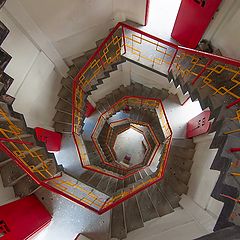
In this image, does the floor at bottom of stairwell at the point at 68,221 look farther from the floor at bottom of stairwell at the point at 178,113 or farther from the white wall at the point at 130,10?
the white wall at the point at 130,10

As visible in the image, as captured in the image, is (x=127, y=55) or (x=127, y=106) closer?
(x=127, y=55)

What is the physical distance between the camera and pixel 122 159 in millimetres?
10922

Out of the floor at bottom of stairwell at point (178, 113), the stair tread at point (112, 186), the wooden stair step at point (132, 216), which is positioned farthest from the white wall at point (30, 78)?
Result: the floor at bottom of stairwell at point (178, 113)

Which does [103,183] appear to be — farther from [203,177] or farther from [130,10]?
[130,10]

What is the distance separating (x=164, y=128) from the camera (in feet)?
22.6

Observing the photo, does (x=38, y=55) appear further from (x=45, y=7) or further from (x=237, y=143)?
(x=237, y=143)

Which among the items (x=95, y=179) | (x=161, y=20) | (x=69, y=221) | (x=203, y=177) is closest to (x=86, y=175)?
(x=95, y=179)

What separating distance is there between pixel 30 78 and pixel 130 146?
7939 millimetres

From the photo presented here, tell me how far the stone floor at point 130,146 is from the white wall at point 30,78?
6121mm

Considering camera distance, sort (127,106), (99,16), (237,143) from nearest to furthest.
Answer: (237,143) < (99,16) < (127,106)

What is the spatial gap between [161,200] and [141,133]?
6.35m

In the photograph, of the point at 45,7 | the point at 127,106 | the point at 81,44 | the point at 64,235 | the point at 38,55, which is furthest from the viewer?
the point at 127,106

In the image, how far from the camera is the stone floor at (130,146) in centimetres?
1105

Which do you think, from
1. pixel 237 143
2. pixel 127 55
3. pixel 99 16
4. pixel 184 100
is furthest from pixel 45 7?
pixel 184 100
